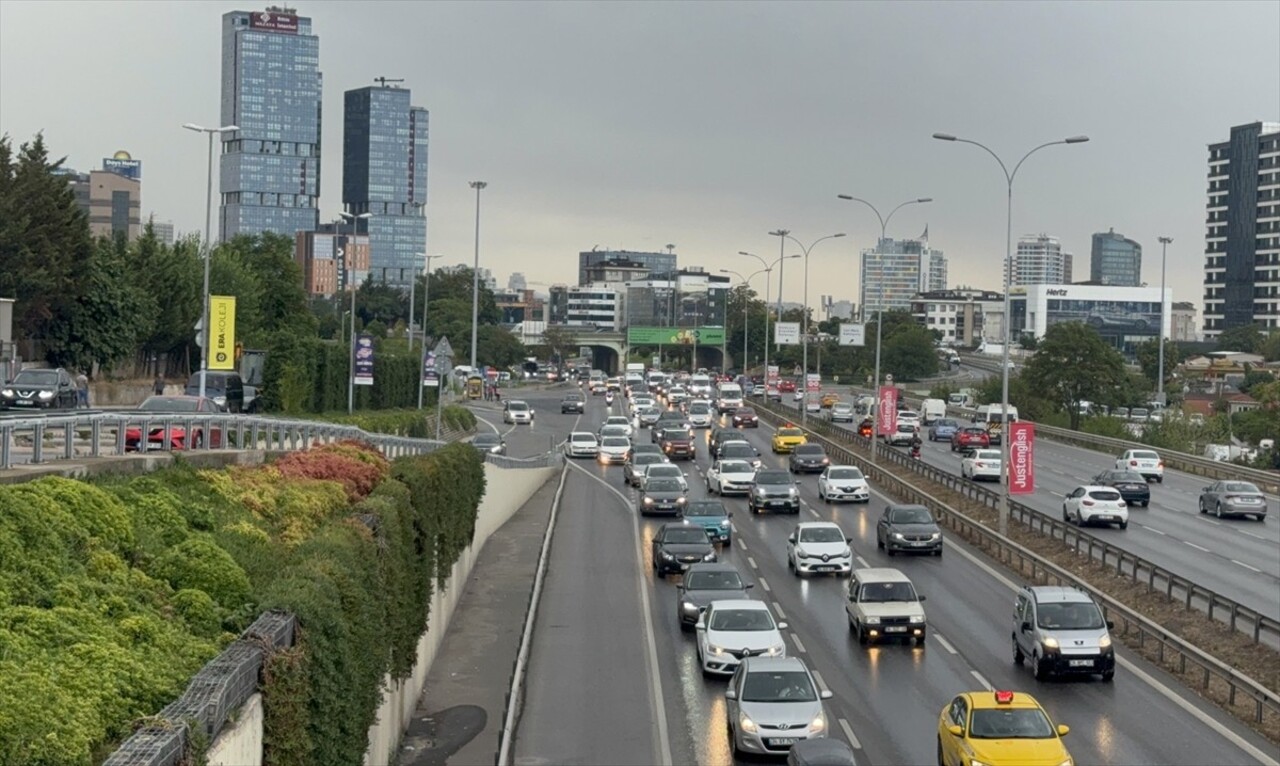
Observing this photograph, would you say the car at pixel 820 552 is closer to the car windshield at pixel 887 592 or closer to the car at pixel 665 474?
the car windshield at pixel 887 592

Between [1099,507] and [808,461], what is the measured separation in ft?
Answer: 67.7

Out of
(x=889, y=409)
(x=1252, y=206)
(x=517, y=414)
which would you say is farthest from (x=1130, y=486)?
(x=1252, y=206)

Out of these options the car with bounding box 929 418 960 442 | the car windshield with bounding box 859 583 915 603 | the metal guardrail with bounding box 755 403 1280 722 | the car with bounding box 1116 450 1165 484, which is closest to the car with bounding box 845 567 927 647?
the car windshield with bounding box 859 583 915 603

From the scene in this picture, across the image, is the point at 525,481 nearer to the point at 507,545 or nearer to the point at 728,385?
the point at 507,545

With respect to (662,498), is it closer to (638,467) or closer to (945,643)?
(638,467)

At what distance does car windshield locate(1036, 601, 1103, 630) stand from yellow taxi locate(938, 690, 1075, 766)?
719 cm

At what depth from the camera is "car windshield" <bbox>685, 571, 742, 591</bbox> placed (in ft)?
108

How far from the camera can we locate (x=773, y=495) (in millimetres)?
53219

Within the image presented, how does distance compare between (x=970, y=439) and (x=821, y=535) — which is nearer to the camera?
(x=821, y=535)

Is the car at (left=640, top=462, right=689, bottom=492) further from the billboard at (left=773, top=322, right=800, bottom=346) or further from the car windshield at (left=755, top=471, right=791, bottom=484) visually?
the billboard at (left=773, top=322, right=800, bottom=346)

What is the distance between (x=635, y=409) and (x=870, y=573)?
7053cm

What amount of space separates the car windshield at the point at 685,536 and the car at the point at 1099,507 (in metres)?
15.1

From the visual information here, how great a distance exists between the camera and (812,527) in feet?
134

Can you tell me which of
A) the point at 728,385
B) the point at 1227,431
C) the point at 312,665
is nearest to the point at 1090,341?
the point at 1227,431
